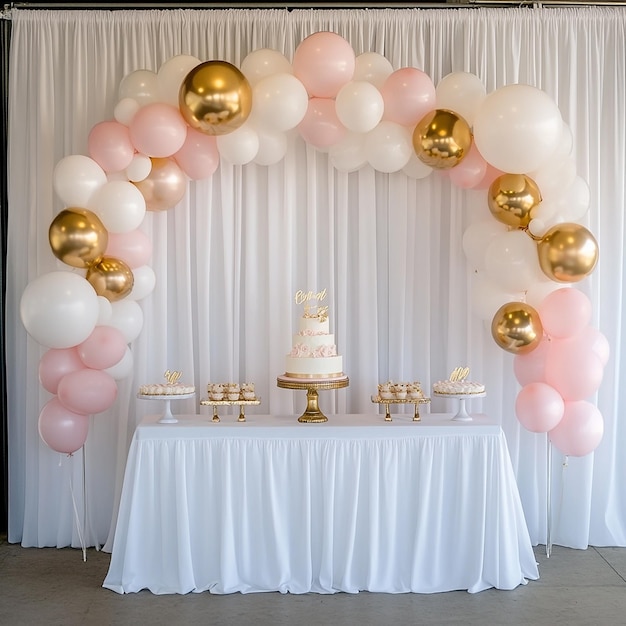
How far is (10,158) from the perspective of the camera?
16.0 ft

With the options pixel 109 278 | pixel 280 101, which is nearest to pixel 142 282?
pixel 109 278

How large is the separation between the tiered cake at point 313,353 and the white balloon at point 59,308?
3.32 ft

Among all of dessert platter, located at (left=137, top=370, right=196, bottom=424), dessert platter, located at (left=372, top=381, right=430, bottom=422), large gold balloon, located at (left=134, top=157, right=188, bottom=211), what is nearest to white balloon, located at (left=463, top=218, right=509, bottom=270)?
dessert platter, located at (left=372, top=381, right=430, bottom=422)

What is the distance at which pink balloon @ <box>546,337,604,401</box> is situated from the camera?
167 inches

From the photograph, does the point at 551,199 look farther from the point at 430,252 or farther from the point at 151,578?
the point at 151,578

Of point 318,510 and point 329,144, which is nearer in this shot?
point 318,510

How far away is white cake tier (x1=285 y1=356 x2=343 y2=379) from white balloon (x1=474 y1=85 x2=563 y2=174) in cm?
129

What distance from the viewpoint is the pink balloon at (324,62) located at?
423 centimetres

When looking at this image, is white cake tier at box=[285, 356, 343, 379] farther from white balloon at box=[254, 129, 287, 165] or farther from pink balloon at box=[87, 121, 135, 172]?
pink balloon at box=[87, 121, 135, 172]

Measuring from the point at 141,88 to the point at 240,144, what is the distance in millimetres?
600

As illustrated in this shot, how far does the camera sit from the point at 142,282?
181 inches

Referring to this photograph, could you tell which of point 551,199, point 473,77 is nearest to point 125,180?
point 473,77

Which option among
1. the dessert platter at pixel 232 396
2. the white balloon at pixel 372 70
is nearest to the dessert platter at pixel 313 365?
the dessert platter at pixel 232 396

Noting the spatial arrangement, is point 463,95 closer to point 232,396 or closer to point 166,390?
point 232,396
